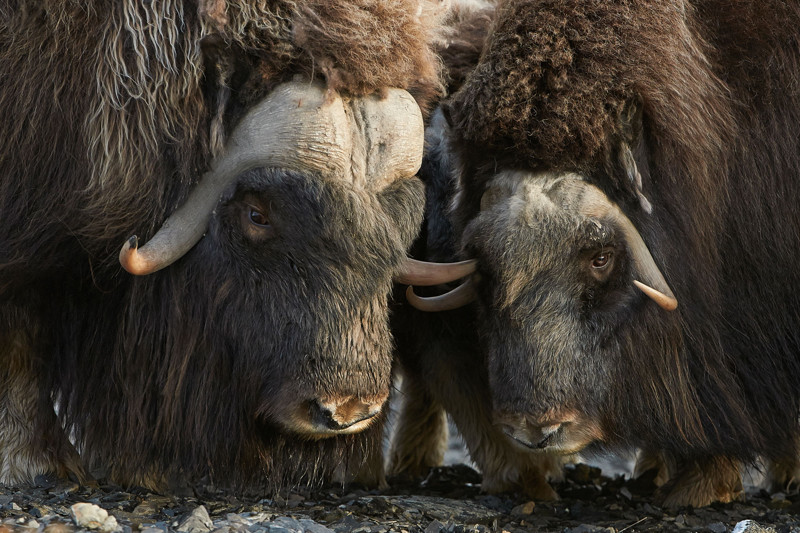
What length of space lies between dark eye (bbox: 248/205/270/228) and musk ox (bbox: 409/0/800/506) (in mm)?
774

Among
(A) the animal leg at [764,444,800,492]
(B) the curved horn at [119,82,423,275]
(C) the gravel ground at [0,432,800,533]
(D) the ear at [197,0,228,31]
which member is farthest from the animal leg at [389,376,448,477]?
(D) the ear at [197,0,228,31]

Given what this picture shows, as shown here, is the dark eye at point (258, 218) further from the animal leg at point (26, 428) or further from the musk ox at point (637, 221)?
the animal leg at point (26, 428)

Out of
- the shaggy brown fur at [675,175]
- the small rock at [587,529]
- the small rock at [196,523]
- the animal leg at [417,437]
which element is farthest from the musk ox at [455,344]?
the small rock at [196,523]

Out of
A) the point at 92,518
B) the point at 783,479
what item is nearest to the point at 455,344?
the point at 92,518

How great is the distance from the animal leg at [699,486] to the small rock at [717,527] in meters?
0.36

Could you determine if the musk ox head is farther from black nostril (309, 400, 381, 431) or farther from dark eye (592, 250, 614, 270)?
black nostril (309, 400, 381, 431)

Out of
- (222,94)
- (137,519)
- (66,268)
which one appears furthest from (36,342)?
(222,94)

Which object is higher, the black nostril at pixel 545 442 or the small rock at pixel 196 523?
the black nostril at pixel 545 442

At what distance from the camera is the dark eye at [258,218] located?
3.33 meters

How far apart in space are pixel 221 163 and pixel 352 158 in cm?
42

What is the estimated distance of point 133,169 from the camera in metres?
3.35

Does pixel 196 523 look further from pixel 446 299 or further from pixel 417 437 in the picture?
pixel 417 437

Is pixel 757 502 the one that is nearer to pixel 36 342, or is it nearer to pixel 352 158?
pixel 352 158

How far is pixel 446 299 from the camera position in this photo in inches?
154
